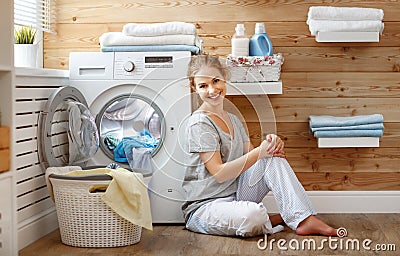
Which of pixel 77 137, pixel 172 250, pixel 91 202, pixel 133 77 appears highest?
pixel 133 77

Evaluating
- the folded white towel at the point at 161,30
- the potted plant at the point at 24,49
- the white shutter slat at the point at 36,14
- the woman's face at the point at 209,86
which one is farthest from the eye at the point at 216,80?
the white shutter slat at the point at 36,14

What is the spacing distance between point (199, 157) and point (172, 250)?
559mm

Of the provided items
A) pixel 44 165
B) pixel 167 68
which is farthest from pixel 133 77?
pixel 44 165

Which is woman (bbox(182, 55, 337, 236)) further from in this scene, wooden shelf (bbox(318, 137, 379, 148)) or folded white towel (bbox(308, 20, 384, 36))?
folded white towel (bbox(308, 20, 384, 36))

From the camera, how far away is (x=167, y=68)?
340 cm

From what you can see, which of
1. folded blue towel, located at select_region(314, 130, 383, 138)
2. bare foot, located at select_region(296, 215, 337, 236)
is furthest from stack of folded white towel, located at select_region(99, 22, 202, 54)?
bare foot, located at select_region(296, 215, 337, 236)

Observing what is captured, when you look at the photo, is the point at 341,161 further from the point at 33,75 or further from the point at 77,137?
the point at 33,75

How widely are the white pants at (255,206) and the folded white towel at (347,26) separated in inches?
31.8

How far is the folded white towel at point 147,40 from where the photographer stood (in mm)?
3412

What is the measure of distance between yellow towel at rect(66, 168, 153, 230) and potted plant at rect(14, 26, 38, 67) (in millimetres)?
893

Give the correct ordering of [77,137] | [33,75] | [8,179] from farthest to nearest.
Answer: [77,137] < [33,75] < [8,179]

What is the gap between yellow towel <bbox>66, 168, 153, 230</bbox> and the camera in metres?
2.85

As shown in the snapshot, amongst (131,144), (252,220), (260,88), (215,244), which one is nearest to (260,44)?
(260,88)

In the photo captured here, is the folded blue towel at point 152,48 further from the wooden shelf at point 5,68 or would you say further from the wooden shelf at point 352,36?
the wooden shelf at point 5,68
